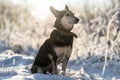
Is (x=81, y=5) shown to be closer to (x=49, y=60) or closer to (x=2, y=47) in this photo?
(x=2, y=47)

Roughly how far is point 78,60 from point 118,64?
1.75 meters

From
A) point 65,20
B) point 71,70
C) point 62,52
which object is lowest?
point 71,70

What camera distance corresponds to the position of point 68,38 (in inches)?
329

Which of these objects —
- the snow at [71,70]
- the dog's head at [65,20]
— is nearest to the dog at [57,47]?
the dog's head at [65,20]

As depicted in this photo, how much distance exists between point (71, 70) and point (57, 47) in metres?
1.46

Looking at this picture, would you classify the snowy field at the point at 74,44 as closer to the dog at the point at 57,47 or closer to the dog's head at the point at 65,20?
the dog at the point at 57,47

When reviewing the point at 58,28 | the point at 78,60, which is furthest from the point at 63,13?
the point at 78,60

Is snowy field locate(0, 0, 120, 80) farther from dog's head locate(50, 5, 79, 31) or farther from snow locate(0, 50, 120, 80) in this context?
dog's head locate(50, 5, 79, 31)

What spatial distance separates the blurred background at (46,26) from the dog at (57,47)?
7.85ft

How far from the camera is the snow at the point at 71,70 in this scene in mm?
7568

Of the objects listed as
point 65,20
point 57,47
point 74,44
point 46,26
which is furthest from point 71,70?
point 46,26

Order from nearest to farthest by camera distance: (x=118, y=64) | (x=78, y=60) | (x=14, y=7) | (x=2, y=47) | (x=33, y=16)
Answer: (x=118, y=64)
(x=78, y=60)
(x=2, y=47)
(x=33, y=16)
(x=14, y=7)

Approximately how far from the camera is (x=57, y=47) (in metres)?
8.27

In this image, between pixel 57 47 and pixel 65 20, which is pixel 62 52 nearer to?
pixel 57 47
